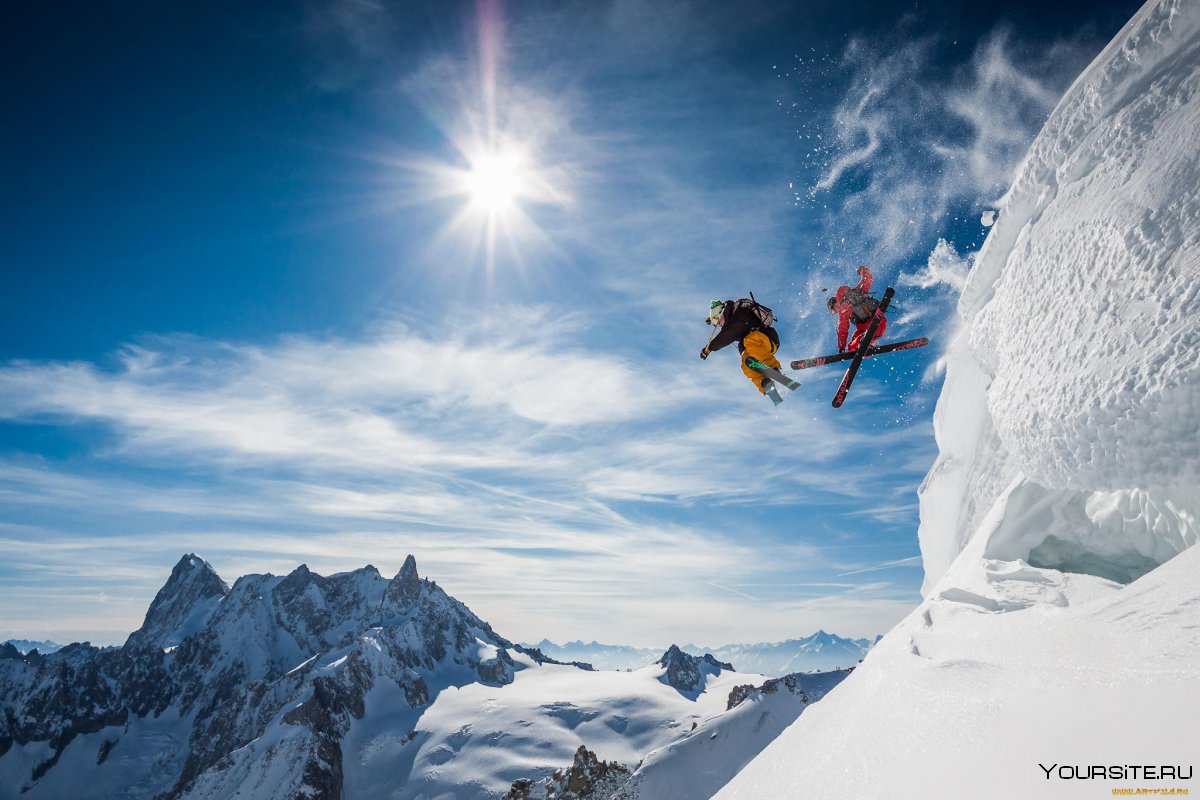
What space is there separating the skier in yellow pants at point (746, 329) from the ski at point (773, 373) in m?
0.09

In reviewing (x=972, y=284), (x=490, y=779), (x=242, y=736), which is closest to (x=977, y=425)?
(x=972, y=284)

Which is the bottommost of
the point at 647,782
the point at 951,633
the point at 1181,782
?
the point at 647,782

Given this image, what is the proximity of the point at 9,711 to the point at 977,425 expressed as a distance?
294 meters

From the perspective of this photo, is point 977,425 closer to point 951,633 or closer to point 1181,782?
point 951,633

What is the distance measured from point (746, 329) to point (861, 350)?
169 inches

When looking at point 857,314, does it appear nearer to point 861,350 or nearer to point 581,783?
point 861,350

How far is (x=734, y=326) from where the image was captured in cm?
1359

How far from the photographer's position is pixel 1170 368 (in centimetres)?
671

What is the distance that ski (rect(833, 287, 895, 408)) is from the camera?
15.4 m

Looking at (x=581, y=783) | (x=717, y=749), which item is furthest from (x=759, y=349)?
(x=717, y=749)

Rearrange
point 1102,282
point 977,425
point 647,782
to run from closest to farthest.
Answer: point 1102,282
point 977,425
point 647,782

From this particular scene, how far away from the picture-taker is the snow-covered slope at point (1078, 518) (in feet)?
14.0

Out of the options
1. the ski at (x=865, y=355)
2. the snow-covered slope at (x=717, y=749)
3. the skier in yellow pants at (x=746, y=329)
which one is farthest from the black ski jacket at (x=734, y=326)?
the snow-covered slope at (x=717, y=749)

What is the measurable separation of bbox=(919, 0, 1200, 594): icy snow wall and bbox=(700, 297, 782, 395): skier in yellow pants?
4.44 metres
